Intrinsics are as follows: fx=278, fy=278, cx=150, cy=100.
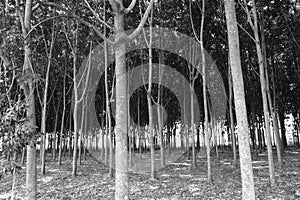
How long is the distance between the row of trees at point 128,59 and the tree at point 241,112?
0.05 feet

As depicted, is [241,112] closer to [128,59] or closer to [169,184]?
[169,184]

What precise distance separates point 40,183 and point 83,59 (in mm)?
5638

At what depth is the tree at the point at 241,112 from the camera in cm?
425

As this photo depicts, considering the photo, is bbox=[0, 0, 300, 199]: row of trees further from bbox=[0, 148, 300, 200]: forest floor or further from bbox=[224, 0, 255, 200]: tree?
bbox=[0, 148, 300, 200]: forest floor

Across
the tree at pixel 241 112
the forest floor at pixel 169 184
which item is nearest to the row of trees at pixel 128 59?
Result: the tree at pixel 241 112

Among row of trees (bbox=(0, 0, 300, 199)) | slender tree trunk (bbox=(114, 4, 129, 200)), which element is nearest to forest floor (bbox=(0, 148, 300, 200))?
row of trees (bbox=(0, 0, 300, 199))

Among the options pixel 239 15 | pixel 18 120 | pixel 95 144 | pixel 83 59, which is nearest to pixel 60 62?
pixel 83 59

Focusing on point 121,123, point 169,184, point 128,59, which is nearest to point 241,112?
point 121,123

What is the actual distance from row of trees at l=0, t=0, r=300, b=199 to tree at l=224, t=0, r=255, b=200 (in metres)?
0.02

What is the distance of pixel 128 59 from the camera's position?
1264 centimetres

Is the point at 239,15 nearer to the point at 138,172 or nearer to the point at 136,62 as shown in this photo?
the point at 136,62

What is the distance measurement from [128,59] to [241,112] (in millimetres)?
8780

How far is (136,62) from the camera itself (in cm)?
1379

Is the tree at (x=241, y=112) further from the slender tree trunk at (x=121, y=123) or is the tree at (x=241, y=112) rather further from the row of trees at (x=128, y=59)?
the slender tree trunk at (x=121, y=123)
